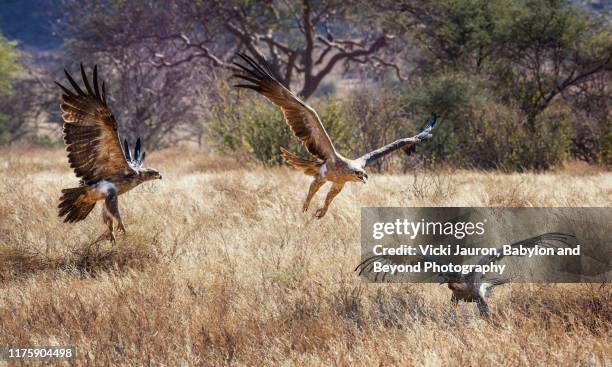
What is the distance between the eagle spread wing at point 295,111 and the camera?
6.01 meters

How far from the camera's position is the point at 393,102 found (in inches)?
646

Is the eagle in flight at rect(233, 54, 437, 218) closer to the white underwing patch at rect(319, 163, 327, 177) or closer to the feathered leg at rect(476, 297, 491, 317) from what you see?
the white underwing patch at rect(319, 163, 327, 177)

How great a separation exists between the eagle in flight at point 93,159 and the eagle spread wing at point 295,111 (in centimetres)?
122

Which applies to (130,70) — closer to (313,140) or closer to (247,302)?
(313,140)

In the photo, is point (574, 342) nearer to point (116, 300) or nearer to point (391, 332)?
point (391, 332)

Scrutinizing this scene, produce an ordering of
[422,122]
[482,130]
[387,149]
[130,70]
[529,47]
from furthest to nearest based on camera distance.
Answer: [130,70], [529,47], [422,122], [482,130], [387,149]

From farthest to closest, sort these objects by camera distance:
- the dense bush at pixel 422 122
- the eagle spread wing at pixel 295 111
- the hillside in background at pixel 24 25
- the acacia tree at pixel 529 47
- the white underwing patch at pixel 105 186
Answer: the hillside in background at pixel 24 25 < the acacia tree at pixel 529 47 < the dense bush at pixel 422 122 < the white underwing patch at pixel 105 186 < the eagle spread wing at pixel 295 111

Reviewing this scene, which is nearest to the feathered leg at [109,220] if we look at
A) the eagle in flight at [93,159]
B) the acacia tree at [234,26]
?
the eagle in flight at [93,159]

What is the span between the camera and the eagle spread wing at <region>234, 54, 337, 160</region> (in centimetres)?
601

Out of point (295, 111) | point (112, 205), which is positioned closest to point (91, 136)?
point (112, 205)

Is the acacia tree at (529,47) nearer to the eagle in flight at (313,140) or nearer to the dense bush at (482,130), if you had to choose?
the dense bush at (482,130)

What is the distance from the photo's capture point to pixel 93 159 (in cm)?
639

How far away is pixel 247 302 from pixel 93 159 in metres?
1.99

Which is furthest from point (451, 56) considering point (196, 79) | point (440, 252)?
point (440, 252)
